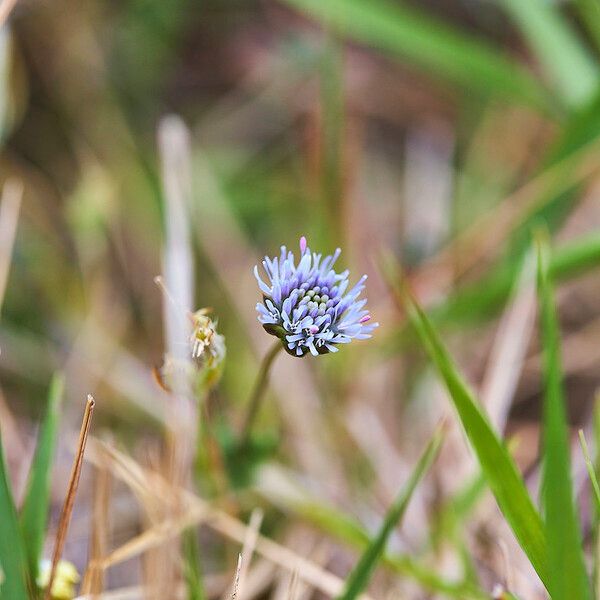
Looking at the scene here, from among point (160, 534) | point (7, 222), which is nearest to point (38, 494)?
point (160, 534)

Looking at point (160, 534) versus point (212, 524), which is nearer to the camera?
point (160, 534)

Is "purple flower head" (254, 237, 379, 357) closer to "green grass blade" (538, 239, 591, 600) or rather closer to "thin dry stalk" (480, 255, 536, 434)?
"green grass blade" (538, 239, 591, 600)

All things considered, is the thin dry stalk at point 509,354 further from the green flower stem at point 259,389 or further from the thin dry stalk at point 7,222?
the thin dry stalk at point 7,222

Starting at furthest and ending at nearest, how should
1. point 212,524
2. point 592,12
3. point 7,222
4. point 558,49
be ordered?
point 558,49
point 592,12
point 7,222
point 212,524

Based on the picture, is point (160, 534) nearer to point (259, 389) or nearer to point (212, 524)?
point (212, 524)

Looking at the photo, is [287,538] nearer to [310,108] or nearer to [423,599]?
[423,599]

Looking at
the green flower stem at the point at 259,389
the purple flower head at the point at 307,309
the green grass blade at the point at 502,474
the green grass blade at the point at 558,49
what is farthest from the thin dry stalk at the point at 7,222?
the green grass blade at the point at 558,49

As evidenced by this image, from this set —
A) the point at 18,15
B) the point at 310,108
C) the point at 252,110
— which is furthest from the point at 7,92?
the point at 310,108
